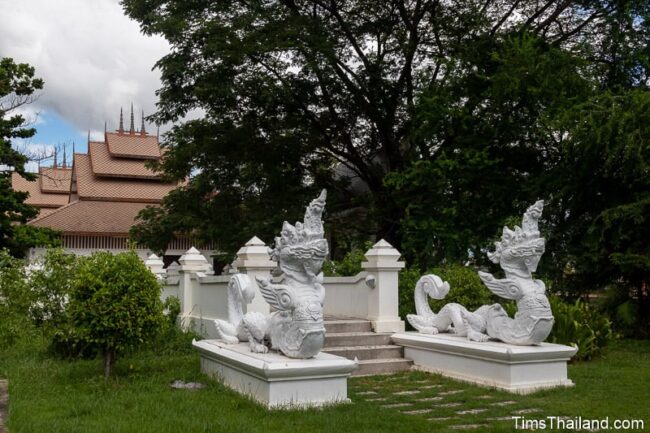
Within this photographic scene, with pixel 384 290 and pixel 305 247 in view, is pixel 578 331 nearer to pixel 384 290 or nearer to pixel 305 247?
pixel 384 290

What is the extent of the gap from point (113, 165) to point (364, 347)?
950 inches

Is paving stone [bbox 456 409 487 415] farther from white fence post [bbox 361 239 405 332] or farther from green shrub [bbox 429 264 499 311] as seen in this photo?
green shrub [bbox 429 264 499 311]

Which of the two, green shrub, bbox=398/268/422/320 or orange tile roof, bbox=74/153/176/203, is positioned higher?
orange tile roof, bbox=74/153/176/203

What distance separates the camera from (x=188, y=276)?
12852mm

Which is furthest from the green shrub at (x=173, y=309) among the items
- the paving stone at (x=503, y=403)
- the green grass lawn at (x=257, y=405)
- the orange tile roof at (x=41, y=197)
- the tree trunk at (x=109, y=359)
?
the orange tile roof at (x=41, y=197)

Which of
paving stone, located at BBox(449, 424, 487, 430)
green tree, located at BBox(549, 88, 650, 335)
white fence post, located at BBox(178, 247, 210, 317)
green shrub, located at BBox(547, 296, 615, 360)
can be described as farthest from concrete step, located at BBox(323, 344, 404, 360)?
green tree, located at BBox(549, 88, 650, 335)

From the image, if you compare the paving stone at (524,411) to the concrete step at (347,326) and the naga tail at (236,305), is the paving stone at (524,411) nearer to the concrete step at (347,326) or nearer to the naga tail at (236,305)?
the naga tail at (236,305)

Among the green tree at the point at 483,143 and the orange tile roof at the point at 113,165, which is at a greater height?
the orange tile roof at the point at 113,165

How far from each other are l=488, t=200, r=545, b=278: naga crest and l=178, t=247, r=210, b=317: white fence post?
647 cm

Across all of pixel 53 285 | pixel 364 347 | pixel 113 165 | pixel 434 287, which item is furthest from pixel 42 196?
pixel 434 287

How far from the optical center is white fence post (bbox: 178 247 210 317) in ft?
41.7

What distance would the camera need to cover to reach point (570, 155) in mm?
13469

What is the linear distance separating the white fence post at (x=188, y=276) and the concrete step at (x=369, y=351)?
4332mm

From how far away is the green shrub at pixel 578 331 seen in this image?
10.0 m
